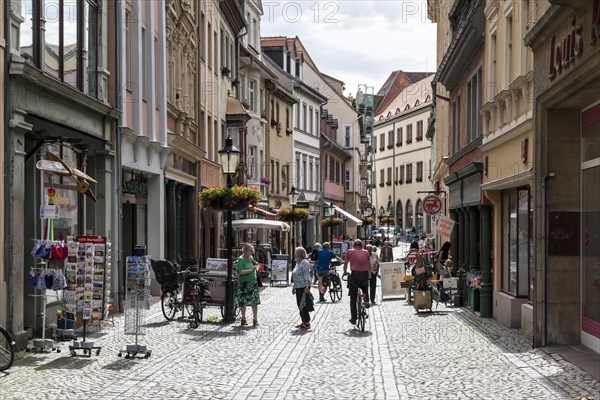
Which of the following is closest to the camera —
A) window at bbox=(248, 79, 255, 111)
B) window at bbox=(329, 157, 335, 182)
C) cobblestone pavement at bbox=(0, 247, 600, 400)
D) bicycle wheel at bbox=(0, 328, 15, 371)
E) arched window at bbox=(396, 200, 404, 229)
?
cobblestone pavement at bbox=(0, 247, 600, 400)

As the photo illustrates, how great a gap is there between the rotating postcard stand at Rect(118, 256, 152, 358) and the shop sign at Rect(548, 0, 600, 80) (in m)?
6.24

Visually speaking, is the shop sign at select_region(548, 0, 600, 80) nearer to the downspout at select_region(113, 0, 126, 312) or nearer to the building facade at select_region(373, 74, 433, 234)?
the downspout at select_region(113, 0, 126, 312)

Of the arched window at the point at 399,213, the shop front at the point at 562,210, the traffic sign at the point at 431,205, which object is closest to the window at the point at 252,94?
the traffic sign at the point at 431,205

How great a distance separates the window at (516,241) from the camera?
1748 centimetres

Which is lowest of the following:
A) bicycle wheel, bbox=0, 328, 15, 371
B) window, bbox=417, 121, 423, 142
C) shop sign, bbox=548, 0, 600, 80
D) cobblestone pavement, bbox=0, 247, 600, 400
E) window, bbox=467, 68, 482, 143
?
cobblestone pavement, bbox=0, 247, 600, 400

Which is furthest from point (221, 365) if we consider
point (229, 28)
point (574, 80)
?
point (229, 28)

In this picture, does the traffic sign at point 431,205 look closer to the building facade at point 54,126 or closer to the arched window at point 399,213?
the building facade at point 54,126

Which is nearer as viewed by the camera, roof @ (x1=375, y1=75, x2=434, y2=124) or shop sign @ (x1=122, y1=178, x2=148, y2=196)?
shop sign @ (x1=122, y1=178, x2=148, y2=196)

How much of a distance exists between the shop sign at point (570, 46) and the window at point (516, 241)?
13.0 feet

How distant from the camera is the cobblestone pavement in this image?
10.6m

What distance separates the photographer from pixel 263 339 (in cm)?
1653

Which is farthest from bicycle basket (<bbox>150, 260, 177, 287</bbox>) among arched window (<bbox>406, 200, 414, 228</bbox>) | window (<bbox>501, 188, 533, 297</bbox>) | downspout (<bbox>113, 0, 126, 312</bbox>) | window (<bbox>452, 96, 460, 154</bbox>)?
arched window (<bbox>406, 200, 414, 228</bbox>)

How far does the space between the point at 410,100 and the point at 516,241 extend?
255 feet

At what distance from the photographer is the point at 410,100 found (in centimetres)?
9525
